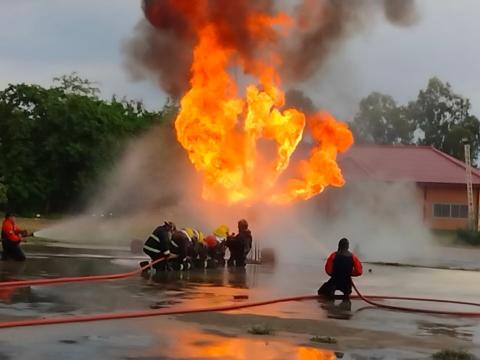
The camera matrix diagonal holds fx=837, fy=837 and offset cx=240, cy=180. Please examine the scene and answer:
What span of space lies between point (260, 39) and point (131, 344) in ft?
55.1

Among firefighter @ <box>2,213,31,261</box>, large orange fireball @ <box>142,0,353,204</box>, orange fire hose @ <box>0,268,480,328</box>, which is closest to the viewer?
orange fire hose @ <box>0,268,480,328</box>

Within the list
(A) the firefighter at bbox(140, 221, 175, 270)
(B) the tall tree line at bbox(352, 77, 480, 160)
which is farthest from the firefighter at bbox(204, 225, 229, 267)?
(B) the tall tree line at bbox(352, 77, 480, 160)

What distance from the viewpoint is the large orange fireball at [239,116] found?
1002 inches

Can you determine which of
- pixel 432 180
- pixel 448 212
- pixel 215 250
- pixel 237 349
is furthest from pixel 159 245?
pixel 448 212

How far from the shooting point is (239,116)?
26578mm

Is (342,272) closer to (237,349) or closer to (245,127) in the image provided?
(237,349)

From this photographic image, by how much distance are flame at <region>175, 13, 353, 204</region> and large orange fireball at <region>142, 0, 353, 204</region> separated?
27 millimetres

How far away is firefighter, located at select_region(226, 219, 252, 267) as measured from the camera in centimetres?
2375

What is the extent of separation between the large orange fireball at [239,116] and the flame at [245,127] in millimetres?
27

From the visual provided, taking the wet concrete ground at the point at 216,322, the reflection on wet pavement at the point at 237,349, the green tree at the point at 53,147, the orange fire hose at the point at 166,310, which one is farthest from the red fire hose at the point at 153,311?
the green tree at the point at 53,147

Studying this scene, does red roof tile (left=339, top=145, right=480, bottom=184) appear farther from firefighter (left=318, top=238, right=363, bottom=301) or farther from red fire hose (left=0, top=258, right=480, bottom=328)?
firefighter (left=318, top=238, right=363, bottom=301)

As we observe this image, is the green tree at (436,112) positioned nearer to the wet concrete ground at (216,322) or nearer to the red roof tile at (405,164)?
the red roof tile at (405,164)

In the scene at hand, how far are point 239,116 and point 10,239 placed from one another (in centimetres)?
847

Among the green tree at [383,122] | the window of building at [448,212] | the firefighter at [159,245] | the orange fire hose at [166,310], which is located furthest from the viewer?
the green tree at [383,122]
